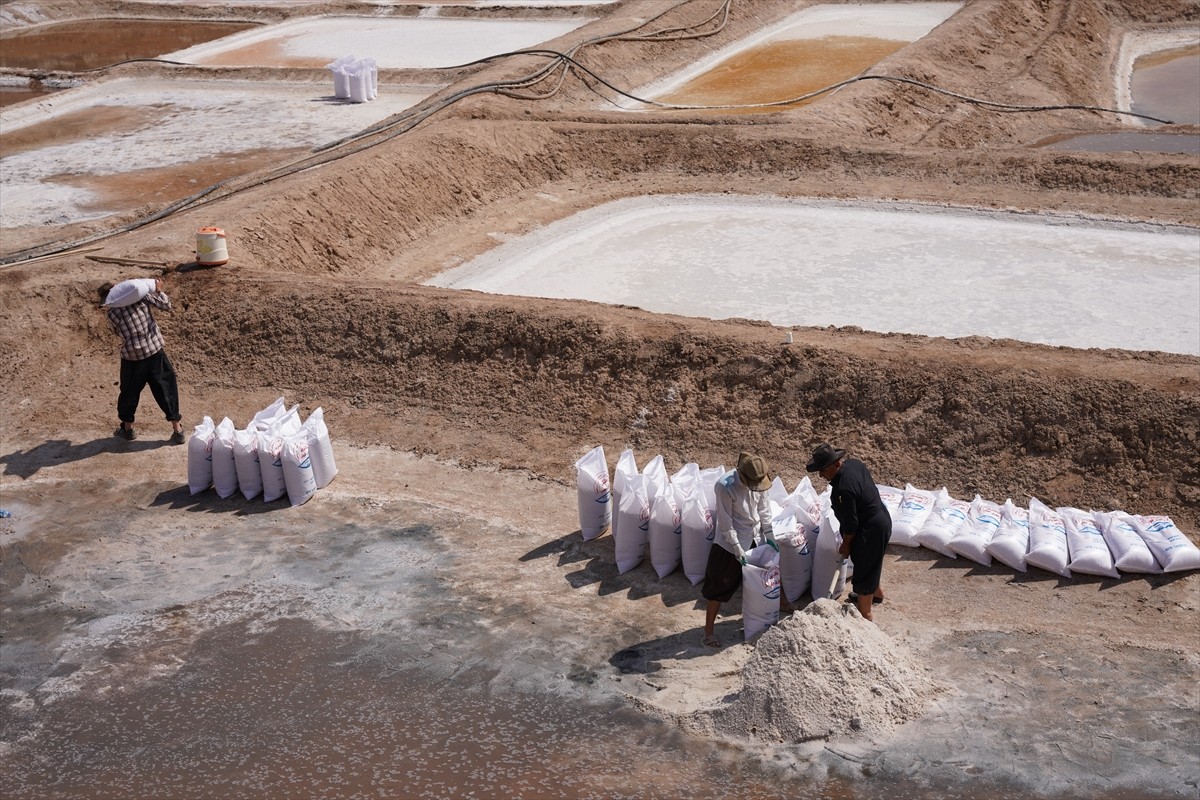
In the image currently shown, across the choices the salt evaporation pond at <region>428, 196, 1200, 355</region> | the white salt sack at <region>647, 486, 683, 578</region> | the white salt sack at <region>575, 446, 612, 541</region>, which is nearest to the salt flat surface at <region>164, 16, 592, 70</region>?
the salt evaporation pond at <region>428, 196, 1200, 355</region>

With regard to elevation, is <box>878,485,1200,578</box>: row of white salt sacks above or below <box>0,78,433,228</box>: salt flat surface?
below

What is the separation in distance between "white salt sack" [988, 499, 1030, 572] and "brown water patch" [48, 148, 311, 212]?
1203 cm

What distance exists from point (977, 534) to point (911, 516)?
18.7 inches

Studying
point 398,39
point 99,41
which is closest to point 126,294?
point 398,39

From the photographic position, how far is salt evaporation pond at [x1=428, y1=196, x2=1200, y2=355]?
1194 centimetres

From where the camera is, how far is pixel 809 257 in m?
14.0

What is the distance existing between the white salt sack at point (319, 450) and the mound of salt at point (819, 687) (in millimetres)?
4394

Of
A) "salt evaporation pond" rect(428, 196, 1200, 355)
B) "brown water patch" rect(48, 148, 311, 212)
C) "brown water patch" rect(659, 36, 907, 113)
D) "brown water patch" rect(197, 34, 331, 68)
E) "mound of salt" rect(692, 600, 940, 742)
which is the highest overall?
"brown water patch" rect(197, 34, 331, 68)

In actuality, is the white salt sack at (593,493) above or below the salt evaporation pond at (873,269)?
below

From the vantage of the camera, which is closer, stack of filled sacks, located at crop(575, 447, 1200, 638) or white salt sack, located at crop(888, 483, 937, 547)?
stack of filled sacks, located at crop(575, 447, 1200, 638)

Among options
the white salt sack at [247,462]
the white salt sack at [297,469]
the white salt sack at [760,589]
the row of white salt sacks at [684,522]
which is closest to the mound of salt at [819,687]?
the white salt sack at [760,589]

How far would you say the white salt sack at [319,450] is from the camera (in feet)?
32.0

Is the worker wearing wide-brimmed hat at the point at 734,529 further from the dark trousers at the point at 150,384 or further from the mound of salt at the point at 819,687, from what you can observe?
the dark trousers at the point at 150,384

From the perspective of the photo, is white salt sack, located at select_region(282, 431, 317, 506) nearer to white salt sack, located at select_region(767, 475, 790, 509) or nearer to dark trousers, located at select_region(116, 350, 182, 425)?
dark trousers, located at select_region(116, 350, 182, 425)
